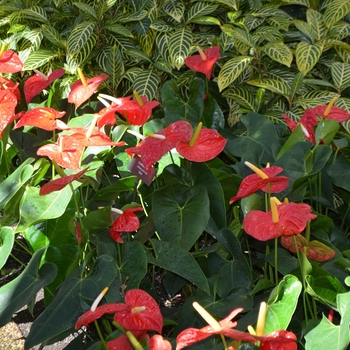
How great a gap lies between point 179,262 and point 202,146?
29 centimetres

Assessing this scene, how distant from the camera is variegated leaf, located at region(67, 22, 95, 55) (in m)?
2.39

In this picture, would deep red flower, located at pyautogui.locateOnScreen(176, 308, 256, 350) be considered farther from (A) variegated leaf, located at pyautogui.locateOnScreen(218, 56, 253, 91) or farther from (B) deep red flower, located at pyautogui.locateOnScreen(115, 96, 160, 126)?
(A) variegated leaf, located at pyautogui.locateOnScreen(218, 56, 253, 91)

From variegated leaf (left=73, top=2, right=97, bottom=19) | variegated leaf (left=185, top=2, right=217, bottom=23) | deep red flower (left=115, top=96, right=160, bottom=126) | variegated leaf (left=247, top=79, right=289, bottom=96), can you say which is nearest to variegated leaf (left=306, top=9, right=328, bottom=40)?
variegated leaf (left=247, top=79, right=289, bottom=96)

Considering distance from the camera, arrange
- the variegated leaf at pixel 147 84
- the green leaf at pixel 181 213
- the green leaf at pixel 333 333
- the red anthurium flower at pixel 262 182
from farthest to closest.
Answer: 1. the variegated leaf at pixel 147 84
2. the green leaf at pixel 181 213
3. the red anthurium flower at pixel 262 182
4. the green leaf at pixel 333 333

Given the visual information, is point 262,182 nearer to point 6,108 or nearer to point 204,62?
point 204,62

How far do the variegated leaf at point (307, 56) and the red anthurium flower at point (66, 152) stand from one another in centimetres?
113

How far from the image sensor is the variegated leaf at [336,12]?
7.80ft

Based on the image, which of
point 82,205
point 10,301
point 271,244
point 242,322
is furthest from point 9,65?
point 242,322

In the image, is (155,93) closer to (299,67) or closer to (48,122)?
(299,67)

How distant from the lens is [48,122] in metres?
1.67

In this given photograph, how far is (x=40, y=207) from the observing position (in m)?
1.63

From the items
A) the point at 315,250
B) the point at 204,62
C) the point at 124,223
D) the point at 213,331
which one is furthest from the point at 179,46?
the point at 213,331

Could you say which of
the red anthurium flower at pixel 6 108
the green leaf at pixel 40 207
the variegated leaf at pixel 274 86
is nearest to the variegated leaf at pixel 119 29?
the variegated leaf at pixel 274 86

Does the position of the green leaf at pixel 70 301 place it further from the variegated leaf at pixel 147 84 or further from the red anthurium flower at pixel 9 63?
the variegated leaf at pixel 147 84
